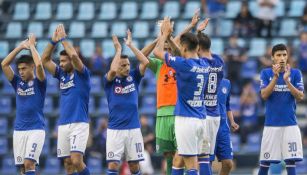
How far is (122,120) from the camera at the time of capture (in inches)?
706

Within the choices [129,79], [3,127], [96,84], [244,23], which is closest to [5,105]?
[3,127]

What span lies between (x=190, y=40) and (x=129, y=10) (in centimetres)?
1464

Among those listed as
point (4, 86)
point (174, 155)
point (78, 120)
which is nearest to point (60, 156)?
point (78, 120)

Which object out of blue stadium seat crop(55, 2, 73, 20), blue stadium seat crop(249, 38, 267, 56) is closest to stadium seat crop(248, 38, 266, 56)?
blue stadium seat crop(249, 38, 267, 56)

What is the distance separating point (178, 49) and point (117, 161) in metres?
2.44

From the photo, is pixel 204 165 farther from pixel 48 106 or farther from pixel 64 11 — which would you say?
pixel 64 11

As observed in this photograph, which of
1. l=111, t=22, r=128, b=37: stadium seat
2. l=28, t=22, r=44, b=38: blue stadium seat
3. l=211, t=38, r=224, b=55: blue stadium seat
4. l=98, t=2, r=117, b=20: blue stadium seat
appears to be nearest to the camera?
l=211, t=38, r=224, b=55: blue stadium seat

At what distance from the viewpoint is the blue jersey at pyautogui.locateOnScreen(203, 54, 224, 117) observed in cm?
1722

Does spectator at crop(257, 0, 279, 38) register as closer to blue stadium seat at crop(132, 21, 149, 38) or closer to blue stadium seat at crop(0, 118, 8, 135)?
blue stadium seat at crop(132, 21, 149, 38)

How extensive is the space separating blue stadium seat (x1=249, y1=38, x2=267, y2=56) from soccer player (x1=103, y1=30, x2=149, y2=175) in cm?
1076

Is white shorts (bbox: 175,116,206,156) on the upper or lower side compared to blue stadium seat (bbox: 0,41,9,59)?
lower

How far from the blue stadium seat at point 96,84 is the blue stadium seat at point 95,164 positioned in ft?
8.67

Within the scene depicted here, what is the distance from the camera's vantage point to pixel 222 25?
29672mm

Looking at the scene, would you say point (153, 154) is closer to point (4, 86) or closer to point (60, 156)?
point (4, 86)
